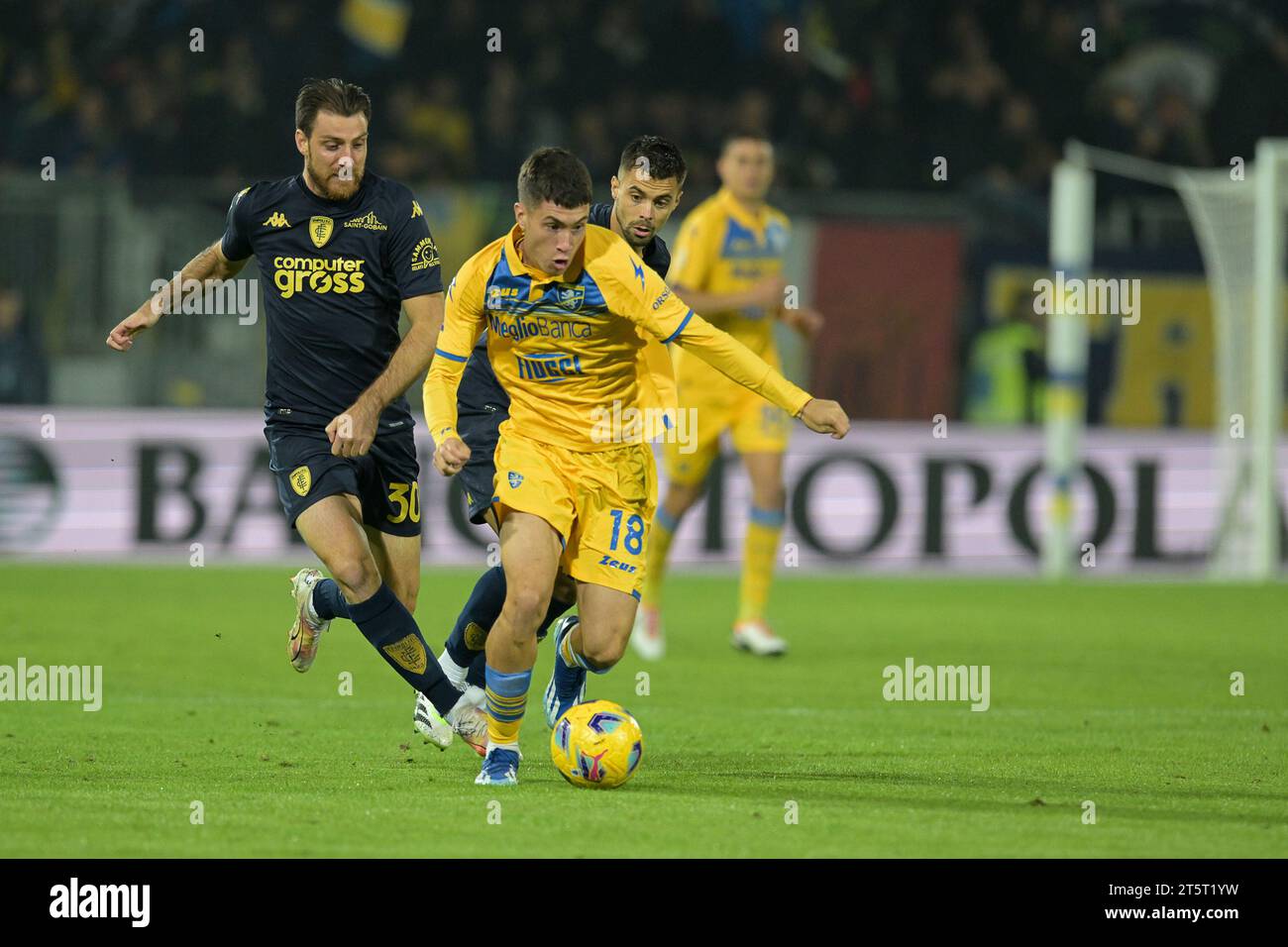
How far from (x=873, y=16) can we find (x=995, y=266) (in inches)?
187

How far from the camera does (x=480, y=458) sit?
6352mm

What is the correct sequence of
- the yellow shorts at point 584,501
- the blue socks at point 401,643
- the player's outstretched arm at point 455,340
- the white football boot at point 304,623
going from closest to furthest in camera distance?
the player's outstretched arm at point 455,340, the yellow shorts at point 584,501, the blue socks at point 401,643, the white football boot at point 304,623

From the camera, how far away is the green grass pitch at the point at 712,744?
5.14m

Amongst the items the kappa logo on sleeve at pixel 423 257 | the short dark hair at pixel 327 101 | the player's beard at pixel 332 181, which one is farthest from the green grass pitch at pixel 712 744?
the short dark hair at pixel 327 101

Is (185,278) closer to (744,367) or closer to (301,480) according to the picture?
(301,480)

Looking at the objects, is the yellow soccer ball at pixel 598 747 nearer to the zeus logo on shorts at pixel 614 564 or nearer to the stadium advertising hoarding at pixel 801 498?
the zeus logo on shorts at pixel 614 564

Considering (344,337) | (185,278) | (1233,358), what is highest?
(1233,358)

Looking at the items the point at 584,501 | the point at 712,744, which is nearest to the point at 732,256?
the point at 712,744

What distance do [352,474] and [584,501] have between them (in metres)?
0.83

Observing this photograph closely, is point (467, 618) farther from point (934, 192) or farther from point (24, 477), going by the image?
point (934, 192)

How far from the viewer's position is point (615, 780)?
5.86m

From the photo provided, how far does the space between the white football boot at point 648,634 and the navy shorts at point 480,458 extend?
3.43 metres

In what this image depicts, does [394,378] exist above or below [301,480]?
above

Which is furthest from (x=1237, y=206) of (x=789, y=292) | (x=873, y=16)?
(x=873, y=16)
